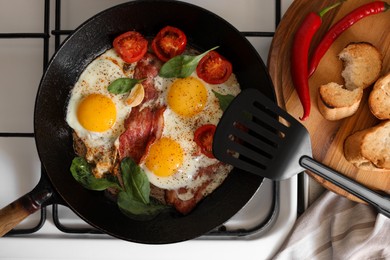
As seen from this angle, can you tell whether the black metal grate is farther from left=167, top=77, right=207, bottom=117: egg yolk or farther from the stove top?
left=167, top=77, right=207, bottom=117: egg yolk

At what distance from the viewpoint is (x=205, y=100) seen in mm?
1438

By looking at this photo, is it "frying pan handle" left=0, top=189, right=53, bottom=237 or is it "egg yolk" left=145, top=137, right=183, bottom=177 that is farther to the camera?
"egg yolk" left=145, top=137, right=183, bottom=177

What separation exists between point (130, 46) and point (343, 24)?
579 millimetres

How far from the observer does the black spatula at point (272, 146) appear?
1271 mm

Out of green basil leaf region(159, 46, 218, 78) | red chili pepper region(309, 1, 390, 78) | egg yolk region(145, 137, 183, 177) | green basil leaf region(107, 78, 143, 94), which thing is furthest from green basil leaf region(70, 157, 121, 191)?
red chili pepper region(309, 1, 390, 78)

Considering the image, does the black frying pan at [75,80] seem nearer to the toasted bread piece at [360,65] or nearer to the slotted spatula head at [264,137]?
the slotted spatula head at [264,137]

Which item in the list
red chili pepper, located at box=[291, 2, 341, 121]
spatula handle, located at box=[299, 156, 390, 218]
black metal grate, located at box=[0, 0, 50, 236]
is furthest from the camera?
black metal grate, located at box=[0, 0, 50, 236]

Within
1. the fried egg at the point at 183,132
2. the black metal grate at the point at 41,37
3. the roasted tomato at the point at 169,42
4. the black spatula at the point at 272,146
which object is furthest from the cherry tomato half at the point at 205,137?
the black metal grate at the point at 41,37

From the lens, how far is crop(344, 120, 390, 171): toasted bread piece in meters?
1.38

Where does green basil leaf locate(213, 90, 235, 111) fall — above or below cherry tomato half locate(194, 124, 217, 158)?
above

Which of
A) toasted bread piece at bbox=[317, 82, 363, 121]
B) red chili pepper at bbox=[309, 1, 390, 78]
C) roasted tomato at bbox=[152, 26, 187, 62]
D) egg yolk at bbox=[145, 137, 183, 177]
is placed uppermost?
red chili pepper at bbox=[309, 1, 390, 78]

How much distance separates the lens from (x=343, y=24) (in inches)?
55.2

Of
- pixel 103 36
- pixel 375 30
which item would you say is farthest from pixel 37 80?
pixel 375 30

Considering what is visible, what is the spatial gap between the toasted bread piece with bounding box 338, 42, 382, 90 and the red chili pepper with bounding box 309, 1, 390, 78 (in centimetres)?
5
